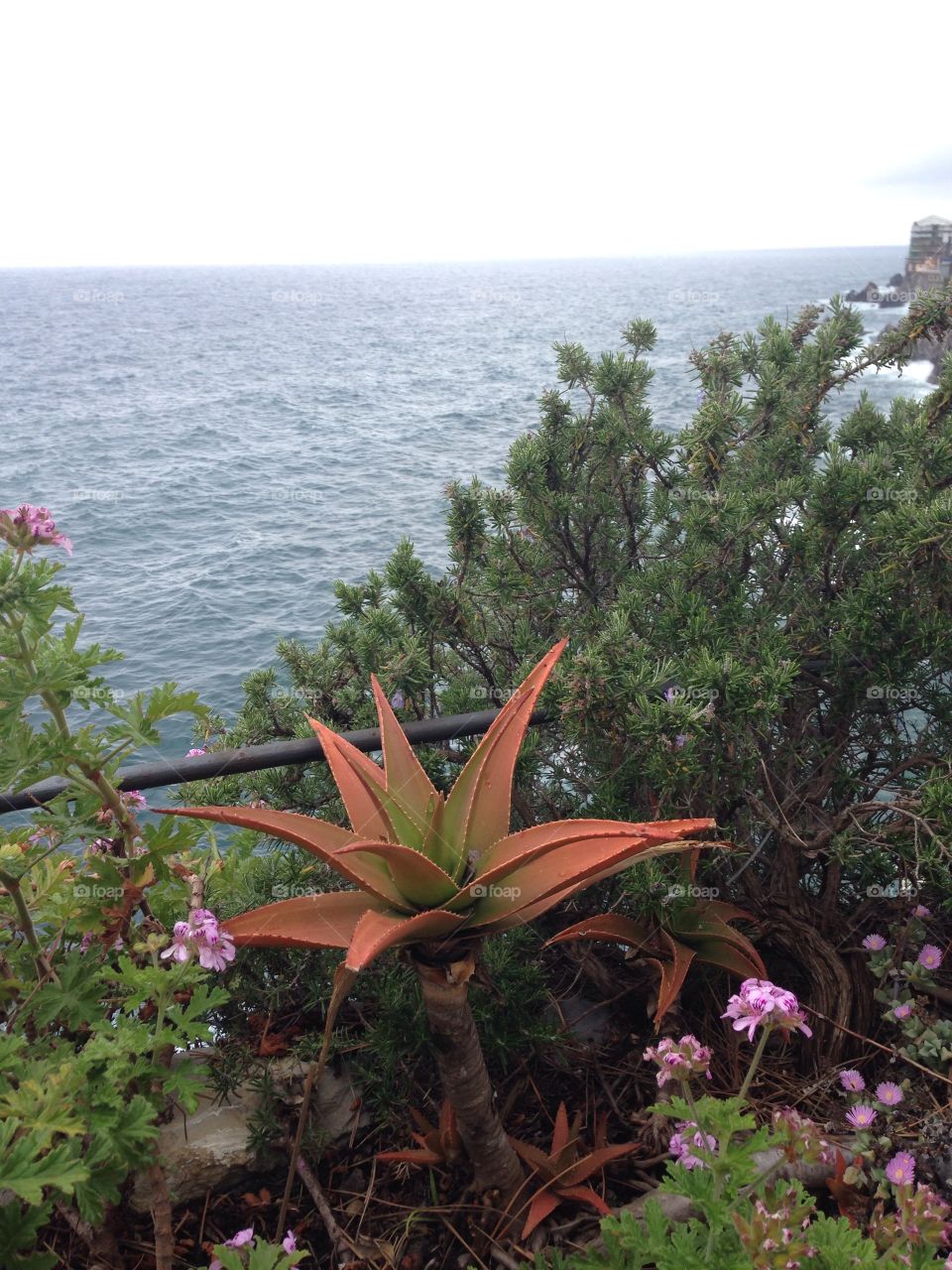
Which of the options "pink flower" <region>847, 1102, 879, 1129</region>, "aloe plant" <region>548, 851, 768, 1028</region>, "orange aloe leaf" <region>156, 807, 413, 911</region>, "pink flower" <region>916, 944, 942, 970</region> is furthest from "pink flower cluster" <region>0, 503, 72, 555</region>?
"pink flower" <region>916, 944, 942, 970</region>

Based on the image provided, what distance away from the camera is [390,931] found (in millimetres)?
1593

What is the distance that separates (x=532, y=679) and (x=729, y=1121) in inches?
40.9

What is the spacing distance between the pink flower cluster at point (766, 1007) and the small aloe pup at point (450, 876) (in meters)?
0.32

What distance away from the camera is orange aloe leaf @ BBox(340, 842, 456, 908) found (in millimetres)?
1667

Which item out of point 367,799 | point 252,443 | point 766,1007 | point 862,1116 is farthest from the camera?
point 252,443

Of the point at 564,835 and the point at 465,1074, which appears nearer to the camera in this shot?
the point at 564,835

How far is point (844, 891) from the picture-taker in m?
2.88

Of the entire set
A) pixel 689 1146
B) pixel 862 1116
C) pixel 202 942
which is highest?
pixel 202 942

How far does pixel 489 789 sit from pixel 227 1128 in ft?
3.69

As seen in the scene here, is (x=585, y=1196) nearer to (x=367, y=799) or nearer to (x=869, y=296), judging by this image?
(x=367, y=799)

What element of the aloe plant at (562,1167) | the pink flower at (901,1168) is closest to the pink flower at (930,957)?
the pink flower at (901,1168)

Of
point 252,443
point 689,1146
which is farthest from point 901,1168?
point 252,443

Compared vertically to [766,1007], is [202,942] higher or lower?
higher

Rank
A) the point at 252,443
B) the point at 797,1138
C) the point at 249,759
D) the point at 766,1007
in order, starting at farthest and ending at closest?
the point at 252,443, the point at 249,759, the point at 766,1007, the point at 797,1138
